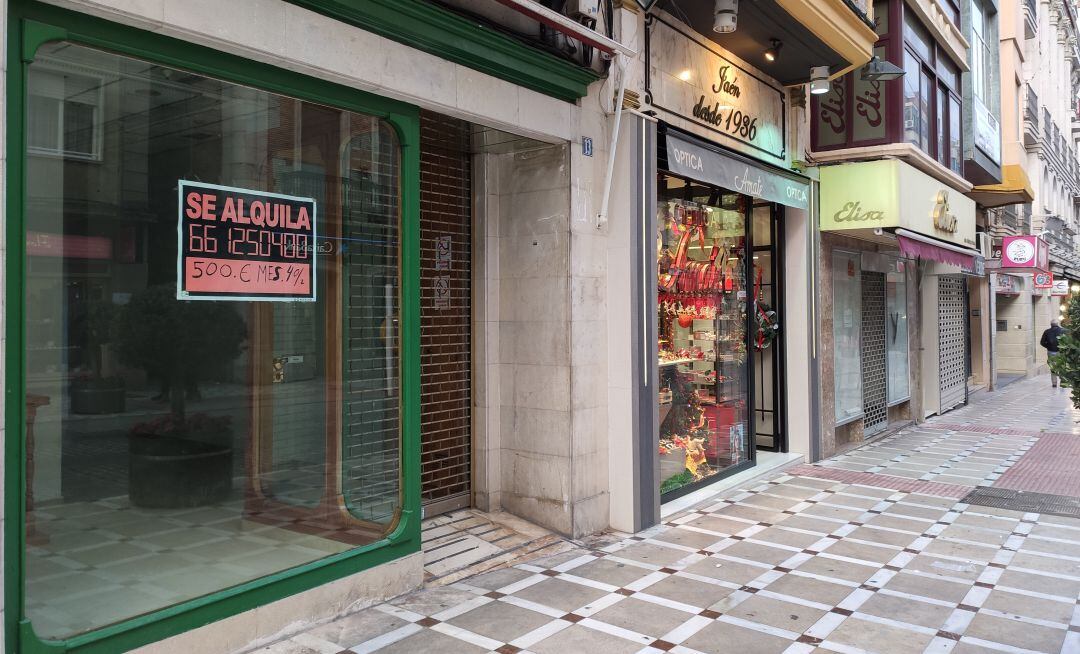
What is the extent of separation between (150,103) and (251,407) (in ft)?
5.64

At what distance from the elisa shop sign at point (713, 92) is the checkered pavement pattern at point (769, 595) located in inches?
156

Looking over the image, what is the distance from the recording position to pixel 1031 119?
76.6 ft

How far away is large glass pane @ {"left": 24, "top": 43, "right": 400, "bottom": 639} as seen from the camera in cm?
351

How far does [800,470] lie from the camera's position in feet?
31.3

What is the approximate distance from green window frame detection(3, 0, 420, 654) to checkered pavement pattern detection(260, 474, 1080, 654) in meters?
0.39

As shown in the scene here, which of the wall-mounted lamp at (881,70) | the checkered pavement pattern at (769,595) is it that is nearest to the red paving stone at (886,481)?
the checkered pavement pattern at (769,595)

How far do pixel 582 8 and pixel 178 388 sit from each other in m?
4.27

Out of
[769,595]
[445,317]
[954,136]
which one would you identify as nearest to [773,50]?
[445,317]

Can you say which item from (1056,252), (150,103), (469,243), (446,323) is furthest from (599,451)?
(1056,252)

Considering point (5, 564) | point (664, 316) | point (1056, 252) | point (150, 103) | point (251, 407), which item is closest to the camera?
point (5, 564)

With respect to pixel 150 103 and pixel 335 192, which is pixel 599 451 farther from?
pixel 150 103

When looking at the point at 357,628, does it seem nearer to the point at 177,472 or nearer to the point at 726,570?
the point at 177,472

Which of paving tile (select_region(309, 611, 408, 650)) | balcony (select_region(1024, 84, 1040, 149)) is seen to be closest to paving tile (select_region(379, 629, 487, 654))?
paving tile (select_region(309, 611, 408, 650))

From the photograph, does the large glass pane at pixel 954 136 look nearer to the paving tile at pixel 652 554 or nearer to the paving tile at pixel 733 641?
the paving tile at pixel 652 554
